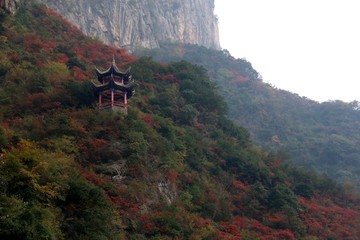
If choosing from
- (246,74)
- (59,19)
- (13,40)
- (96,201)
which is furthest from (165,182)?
(246,74)

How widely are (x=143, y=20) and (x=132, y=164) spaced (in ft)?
175

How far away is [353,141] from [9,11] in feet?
135

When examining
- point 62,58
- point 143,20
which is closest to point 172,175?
point 62,58

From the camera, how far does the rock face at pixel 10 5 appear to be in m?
42.2

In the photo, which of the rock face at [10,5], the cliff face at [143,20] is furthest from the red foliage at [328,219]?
the cliff face at [143,20]

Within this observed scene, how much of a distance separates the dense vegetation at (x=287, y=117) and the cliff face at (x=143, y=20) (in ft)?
11.0

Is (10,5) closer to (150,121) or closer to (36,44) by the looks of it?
(36,44)

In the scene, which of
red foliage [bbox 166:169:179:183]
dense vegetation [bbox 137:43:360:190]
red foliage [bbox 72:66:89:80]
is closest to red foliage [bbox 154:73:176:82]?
red foliage [bbox 72:66:89:80]

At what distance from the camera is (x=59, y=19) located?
164 feet

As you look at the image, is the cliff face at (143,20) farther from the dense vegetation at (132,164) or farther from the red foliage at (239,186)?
the red foliage at (239,186)

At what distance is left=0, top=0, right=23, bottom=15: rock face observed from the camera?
42.2 meters

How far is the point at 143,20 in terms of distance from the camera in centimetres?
7881

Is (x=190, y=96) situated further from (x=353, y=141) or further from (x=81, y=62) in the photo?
(x=353, y=141)

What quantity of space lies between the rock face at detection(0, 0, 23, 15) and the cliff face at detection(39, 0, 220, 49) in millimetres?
14562
